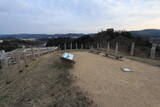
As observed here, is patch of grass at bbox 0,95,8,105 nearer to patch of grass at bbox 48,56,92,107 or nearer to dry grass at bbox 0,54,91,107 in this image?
dry grass at bbox 0,54,91,107

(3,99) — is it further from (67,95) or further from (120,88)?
(120,88)

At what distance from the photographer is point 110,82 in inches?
237

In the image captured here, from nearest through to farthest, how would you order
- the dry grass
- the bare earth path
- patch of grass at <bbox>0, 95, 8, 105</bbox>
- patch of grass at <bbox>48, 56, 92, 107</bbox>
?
1. the bare earth path
2. patch of grass at <bbox>48, 56, 92, 107</bbox>
3. the dry grass
4. patch of grass at <bbox>0, 95, 8, 105</bbox>

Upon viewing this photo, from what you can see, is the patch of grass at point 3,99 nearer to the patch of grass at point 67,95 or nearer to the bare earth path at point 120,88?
the patch of grass at point 67,95

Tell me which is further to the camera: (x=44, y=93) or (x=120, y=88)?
(x=44, y=93)

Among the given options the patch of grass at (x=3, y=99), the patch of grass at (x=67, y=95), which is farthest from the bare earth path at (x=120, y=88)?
the patch of grass at (x=3, y=99)

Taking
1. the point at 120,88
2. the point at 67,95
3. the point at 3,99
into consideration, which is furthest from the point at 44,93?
the point at 120,88

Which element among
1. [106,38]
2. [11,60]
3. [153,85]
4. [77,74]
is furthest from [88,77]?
[106,38]

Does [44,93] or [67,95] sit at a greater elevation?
[67,95]

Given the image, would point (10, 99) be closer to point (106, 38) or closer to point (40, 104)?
point (40, 104)

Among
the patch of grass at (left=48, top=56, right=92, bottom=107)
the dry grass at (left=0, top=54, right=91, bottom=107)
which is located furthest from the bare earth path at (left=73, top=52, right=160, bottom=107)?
the dry grass at (left=0, top=54, right=91, bottom=107)

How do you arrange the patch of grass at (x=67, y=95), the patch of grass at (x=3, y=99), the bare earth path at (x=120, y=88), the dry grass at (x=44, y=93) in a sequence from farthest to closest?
the patch of grass at (x=3, y=99) → the dry grass at (x=44, y=93) → the patch of grass at (x=67, y=95) → the bare earth path at (x=120, y=88)

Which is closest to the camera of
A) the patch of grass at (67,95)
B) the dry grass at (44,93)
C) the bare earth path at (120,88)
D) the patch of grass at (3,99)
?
the bare earth path at (120,88)

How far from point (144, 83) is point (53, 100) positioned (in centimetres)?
330
